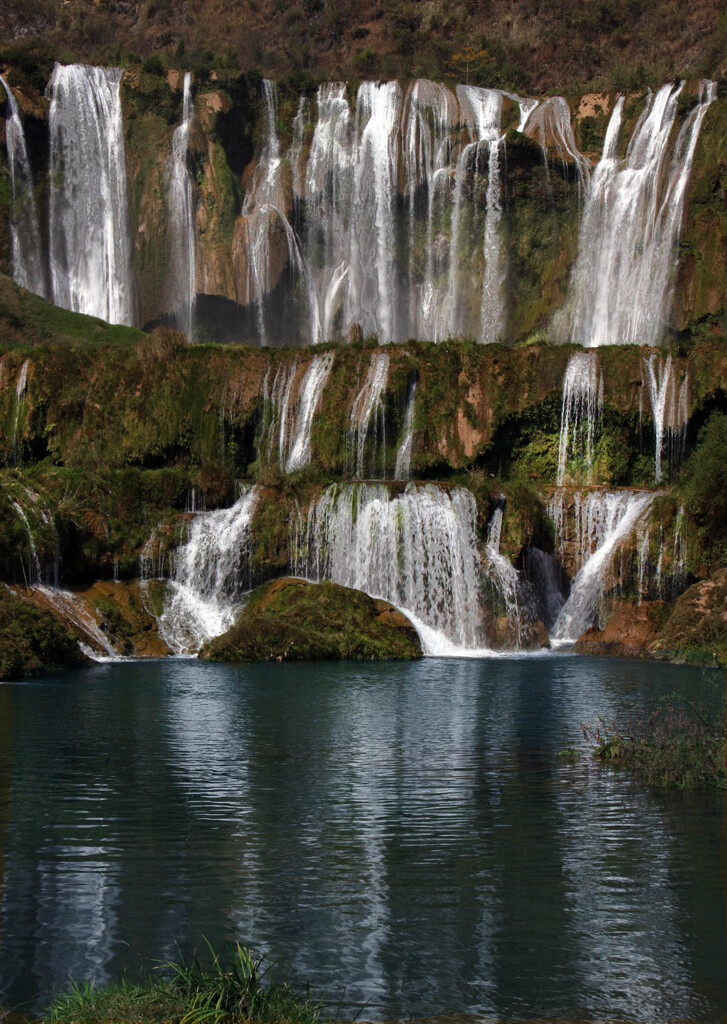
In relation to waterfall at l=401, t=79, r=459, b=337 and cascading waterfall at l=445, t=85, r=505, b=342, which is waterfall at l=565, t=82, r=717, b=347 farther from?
waterfall at l=401, t=79, r=459, b=337

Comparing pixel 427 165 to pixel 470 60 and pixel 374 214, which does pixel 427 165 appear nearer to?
pixel 374 214

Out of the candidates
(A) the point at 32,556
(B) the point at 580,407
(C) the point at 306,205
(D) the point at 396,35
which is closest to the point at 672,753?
(A) the point at 32,556

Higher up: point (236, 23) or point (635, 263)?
point (236, 23)

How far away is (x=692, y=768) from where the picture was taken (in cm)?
1284

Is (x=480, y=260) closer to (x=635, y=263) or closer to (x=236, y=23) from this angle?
(x=635, y=263)

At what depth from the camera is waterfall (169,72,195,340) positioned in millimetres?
55844

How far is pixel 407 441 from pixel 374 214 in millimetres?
19658

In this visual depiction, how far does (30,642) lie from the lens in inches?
942

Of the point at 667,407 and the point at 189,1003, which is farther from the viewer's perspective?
the point at 667,407

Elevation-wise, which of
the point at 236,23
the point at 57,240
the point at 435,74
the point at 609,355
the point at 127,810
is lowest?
the point at 127,810

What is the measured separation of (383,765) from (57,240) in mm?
46044

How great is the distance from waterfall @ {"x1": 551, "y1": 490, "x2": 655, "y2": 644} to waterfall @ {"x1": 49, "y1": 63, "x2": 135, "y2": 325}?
1130 inches

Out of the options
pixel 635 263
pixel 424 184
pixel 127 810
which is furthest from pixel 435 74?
pixel 127 810

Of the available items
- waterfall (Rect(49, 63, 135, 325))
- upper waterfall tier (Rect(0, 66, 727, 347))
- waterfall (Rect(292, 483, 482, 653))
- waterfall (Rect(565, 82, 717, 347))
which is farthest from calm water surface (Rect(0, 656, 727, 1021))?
waterfall (Rect(49, 63, 135, 325))
